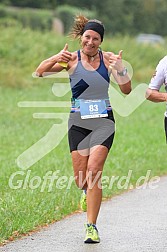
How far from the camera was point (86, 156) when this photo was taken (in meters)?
7.97

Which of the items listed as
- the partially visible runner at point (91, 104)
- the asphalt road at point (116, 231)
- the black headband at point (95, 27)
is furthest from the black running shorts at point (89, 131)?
the asphalt road at point (116, 231)

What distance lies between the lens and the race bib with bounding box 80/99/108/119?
25.7 ft

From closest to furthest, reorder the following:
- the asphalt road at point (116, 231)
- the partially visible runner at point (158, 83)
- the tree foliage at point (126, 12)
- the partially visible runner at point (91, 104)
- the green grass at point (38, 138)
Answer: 1. the asphalt road at point (116, 231)
2. the partially visible runner at point (91, 104)
3. the partially visible runner at point (158, 83)
4. the green grass at point (38, 138)
5. the tree foliage at point (126, 12)

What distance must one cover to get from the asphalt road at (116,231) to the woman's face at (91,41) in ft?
5.97

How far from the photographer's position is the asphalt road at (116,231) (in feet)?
24.7

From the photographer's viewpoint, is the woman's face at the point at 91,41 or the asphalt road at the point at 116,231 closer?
the asphalt road at the point at 116,231

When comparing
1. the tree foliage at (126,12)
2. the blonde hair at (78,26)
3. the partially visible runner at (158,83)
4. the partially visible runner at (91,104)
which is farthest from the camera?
the tree foliage at (126,12)

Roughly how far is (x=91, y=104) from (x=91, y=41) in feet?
1.96

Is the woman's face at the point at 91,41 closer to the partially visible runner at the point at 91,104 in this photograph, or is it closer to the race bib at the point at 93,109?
the partially visible runner at the point at 91,104

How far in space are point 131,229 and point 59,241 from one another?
37.8 inches

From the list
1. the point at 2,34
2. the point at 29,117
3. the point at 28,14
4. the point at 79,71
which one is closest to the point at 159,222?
the point at 79,71

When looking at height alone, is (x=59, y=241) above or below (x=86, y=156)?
below

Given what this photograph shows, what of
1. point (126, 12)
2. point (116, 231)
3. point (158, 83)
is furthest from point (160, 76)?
point (126, 12)

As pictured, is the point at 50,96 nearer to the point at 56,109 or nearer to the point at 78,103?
the point at 56,109
